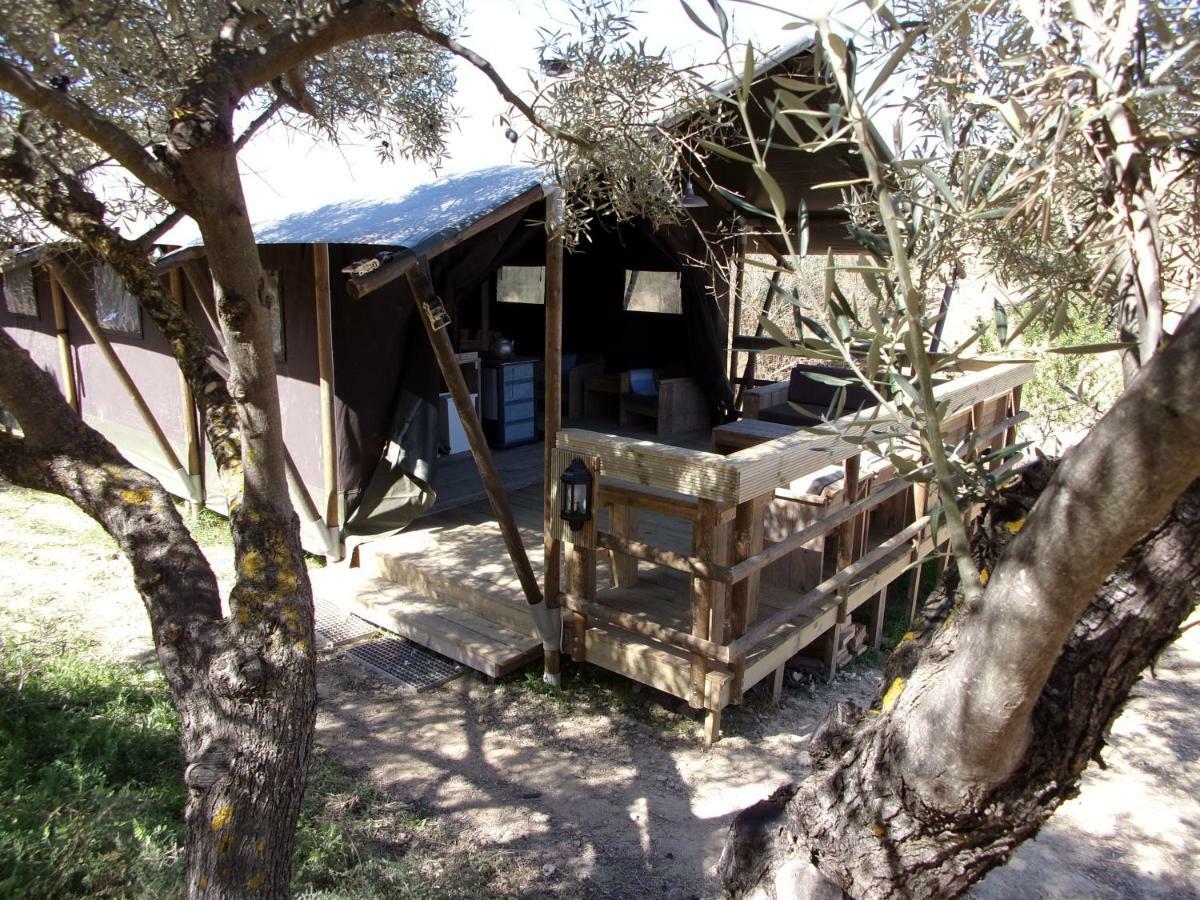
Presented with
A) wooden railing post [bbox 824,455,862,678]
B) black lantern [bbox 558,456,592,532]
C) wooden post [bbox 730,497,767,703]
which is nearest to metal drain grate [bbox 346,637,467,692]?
black lantern [bbox 558,456,592,532]

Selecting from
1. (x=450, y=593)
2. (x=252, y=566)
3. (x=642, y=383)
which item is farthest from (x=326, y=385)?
(x=642, y=383)

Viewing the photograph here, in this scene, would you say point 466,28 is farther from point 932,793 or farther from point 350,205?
point 932,793

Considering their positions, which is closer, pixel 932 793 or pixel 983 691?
pixel 983 691

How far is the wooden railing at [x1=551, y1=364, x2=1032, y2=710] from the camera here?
379cm

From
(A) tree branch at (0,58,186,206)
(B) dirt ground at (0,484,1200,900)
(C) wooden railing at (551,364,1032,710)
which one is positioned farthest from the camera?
(C) wooden railing at (551,364,1032,710)

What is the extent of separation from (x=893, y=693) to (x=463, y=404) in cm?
291

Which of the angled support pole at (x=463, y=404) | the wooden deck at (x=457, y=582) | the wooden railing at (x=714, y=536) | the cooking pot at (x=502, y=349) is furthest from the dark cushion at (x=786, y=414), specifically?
the angled support pole at (x=463, y=404)

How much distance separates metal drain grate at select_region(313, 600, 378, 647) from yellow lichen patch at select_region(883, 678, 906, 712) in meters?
3.88

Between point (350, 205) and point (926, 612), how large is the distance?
5622mm

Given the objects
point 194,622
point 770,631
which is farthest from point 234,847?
point 770,631

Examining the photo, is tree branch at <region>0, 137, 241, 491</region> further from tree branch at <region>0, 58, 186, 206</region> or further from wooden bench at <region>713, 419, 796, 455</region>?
wooden bench at <region>713, 419, 796, 455</region>

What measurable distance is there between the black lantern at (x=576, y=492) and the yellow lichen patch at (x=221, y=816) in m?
2.31

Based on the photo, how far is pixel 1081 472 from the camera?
3.32 ft

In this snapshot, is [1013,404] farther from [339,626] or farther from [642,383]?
[339,626]
